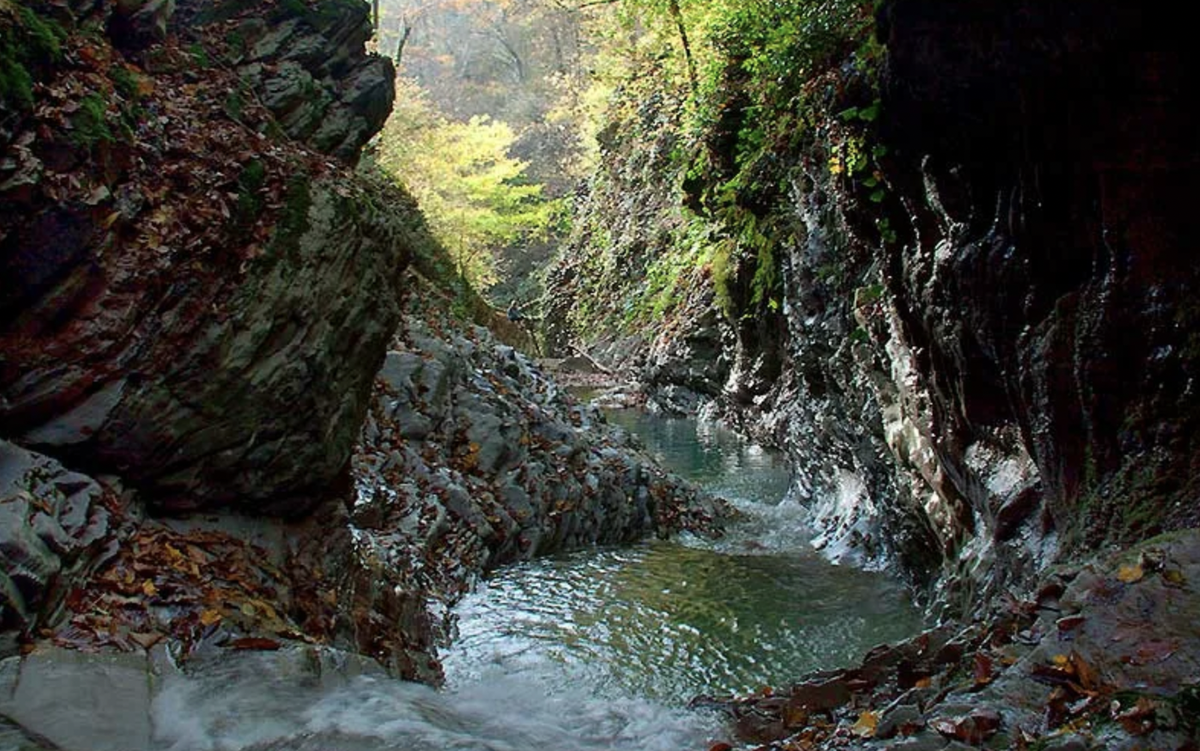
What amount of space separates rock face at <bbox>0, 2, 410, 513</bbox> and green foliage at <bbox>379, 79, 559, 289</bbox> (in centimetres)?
1624

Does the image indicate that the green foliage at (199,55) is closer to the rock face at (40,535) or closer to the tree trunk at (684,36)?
the rock face at (40,535)

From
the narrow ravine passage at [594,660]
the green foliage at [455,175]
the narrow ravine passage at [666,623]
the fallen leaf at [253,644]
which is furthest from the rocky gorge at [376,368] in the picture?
the green foliage at [455,175]

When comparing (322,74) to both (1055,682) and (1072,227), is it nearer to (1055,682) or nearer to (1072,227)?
(1072,227)

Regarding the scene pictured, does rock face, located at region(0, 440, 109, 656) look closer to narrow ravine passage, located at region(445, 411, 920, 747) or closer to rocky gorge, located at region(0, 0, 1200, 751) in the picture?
rocky gorge, located at region(0, 0, 1200, 751)

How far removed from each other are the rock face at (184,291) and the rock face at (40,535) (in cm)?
25

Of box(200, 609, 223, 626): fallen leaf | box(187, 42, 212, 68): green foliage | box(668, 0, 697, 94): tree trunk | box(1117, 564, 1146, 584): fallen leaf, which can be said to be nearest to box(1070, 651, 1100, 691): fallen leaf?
box(1117, 564, 1146, 584): fallen leaf

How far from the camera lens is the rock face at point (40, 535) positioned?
360 centimetres

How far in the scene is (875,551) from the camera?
11336 mm

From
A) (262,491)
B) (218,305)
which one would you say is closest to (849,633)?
(262,491)

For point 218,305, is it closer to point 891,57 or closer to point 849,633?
point 891,57

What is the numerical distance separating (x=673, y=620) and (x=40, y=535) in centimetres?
552

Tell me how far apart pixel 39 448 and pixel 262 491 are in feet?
4.92

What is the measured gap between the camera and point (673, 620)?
808 cm

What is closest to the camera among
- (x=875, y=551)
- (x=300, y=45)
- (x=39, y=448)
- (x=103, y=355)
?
(x=39, y=448)
